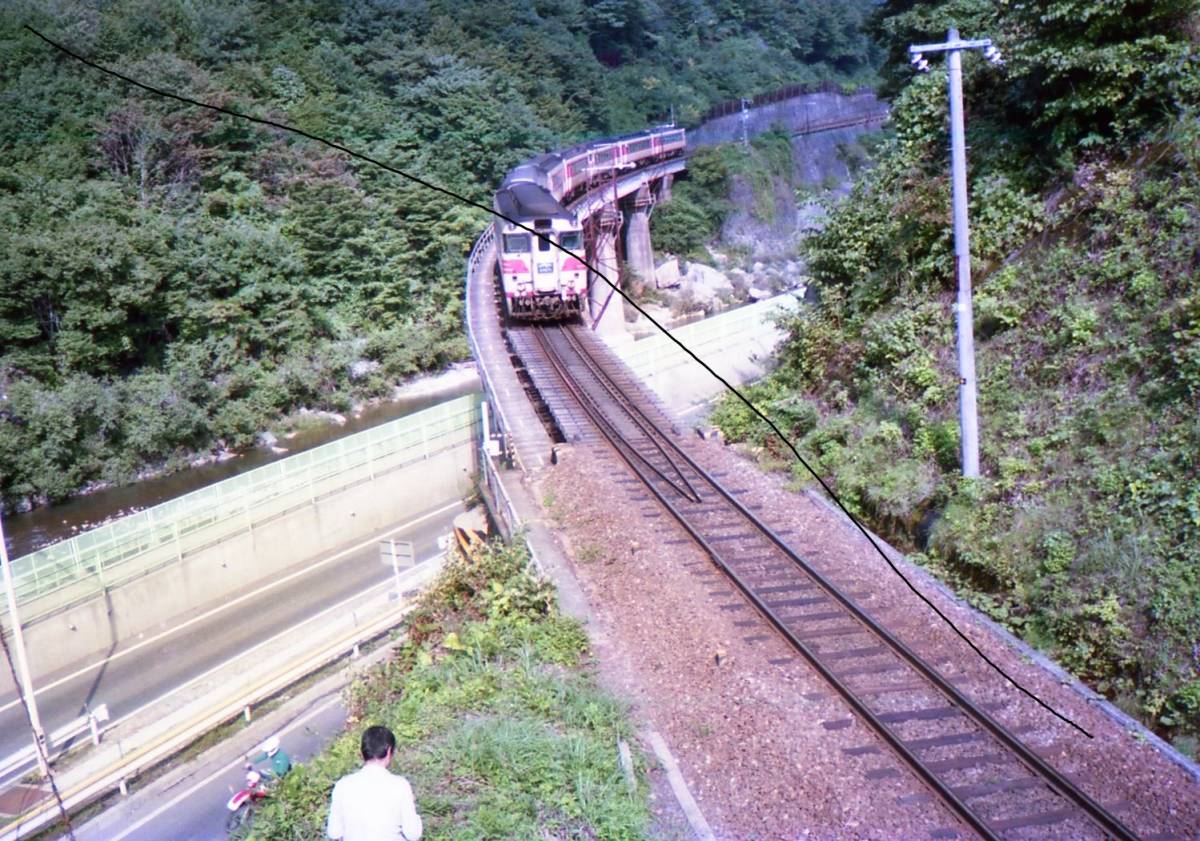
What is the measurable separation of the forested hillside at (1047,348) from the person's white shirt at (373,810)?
6125 millimetres

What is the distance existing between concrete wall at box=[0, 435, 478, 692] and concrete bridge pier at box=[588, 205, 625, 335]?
30.7 feet

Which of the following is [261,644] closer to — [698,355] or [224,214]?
[698,355]

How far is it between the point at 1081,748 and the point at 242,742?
1241 centimetres

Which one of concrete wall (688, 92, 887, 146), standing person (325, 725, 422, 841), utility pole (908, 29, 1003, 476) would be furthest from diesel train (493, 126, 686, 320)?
concrete wall (688, 92, 887, 146)

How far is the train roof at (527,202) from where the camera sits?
20.8m

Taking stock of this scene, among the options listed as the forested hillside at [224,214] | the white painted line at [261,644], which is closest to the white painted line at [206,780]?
the white painted line at [261,644]

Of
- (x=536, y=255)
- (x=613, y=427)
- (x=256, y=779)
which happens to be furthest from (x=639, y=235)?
(x=256, y=779)

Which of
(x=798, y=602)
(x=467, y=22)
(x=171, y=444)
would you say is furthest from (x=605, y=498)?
(x=467, y=22)

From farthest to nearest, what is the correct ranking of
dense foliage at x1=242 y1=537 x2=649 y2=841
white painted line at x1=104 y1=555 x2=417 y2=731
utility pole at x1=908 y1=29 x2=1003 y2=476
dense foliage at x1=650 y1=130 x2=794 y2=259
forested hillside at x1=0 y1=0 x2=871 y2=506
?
dense foliage at x1=650 y1=130 x2=794 y2=259 → forested hillside at x1=0 y1=0 x2=871 y2=506 → white painted line at x1=104 y1=555 x2=417 y2=731 → utility pole at x1=908 y1=29 x2=1003 y2=476 → dense foliage at x1=242 y1=537 x2=649 y2=841

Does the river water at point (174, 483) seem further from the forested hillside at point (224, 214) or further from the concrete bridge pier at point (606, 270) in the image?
the concrete bridge pier at point (606, 270)

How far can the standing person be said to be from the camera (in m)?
3.86

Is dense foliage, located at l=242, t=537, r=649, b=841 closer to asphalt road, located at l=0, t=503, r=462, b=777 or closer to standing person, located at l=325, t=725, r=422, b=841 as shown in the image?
standing person, located at l=325, t=725, r=422, b=841

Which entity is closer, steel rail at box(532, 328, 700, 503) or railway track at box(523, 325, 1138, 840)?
railway track at box(523, 325, 1138, 840)

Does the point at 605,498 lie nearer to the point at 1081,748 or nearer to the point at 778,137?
the point at 1081,748
